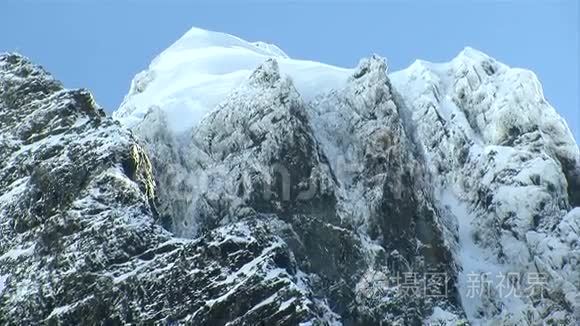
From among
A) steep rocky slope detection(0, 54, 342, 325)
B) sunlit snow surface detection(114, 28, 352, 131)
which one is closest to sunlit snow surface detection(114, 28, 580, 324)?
sunlit snow surface detection(114, 28, 352, 131)

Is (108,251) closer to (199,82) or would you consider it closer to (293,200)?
(293,200)

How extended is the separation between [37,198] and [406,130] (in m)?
43.7

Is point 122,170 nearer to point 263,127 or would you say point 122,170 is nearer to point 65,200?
point 65,200

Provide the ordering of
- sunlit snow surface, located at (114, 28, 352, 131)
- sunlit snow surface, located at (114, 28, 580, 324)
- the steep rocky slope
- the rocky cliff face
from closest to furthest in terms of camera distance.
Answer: the steep rocky slope, the rocky cliff face, sunlit snow surface, located at (114, 28, 580, 324), sunlit snow surface, located at (114, 28, 352, 131)

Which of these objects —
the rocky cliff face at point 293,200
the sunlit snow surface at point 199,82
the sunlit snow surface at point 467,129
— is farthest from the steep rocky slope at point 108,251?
the sunlit snow surface at point 199,82

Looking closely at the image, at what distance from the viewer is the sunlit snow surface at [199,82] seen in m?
178

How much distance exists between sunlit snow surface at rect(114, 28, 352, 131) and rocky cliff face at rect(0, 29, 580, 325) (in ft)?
1.28

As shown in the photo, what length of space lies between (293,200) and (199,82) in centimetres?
2927

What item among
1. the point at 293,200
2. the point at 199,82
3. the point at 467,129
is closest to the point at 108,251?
the point at 293,200

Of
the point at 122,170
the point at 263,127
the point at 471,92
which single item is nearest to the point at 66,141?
the point at 122,170

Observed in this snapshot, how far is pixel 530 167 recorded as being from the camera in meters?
175

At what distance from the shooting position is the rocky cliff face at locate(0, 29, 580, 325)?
134000mm

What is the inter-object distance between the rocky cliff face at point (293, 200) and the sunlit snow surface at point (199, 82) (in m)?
0.39

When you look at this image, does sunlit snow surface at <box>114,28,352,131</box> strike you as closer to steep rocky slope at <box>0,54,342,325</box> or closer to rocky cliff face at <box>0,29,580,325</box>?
rocky cliff face at <box>0,29,580,325</box>
